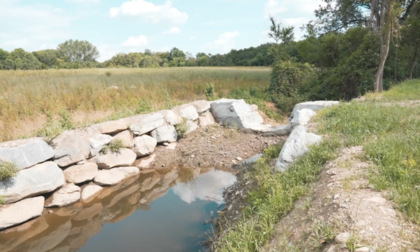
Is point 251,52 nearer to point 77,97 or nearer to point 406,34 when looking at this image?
point 406,34

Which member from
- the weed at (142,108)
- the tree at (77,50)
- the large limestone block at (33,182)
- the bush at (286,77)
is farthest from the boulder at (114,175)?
the tree at (77,50)

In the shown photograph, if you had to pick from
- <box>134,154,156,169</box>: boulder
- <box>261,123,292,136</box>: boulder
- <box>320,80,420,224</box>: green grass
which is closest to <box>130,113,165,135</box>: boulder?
<box>134,154,156,169</box>: boulder

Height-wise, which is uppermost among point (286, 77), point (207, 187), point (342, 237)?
point (286, 77)

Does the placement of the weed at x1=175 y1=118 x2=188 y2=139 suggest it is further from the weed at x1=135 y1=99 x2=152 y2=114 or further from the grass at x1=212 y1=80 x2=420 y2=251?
the grass at x1=212 y1=80 x2=420 y2=251

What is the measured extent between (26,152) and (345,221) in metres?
5.53

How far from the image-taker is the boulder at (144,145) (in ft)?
24.1

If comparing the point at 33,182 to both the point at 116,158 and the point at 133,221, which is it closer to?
the point at 116,158

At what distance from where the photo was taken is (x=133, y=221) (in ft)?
16.0

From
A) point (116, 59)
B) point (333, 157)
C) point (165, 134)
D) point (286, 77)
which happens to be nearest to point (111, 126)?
point (165, 134)

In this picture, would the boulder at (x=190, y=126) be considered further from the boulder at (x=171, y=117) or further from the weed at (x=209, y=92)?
the weed at (x=209, y=92)

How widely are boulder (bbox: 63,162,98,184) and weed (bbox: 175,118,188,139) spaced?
2878 millimetres

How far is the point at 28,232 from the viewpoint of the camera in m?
4.57

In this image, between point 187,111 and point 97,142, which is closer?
point 97,142

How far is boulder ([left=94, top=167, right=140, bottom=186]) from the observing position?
6192 millimetres
